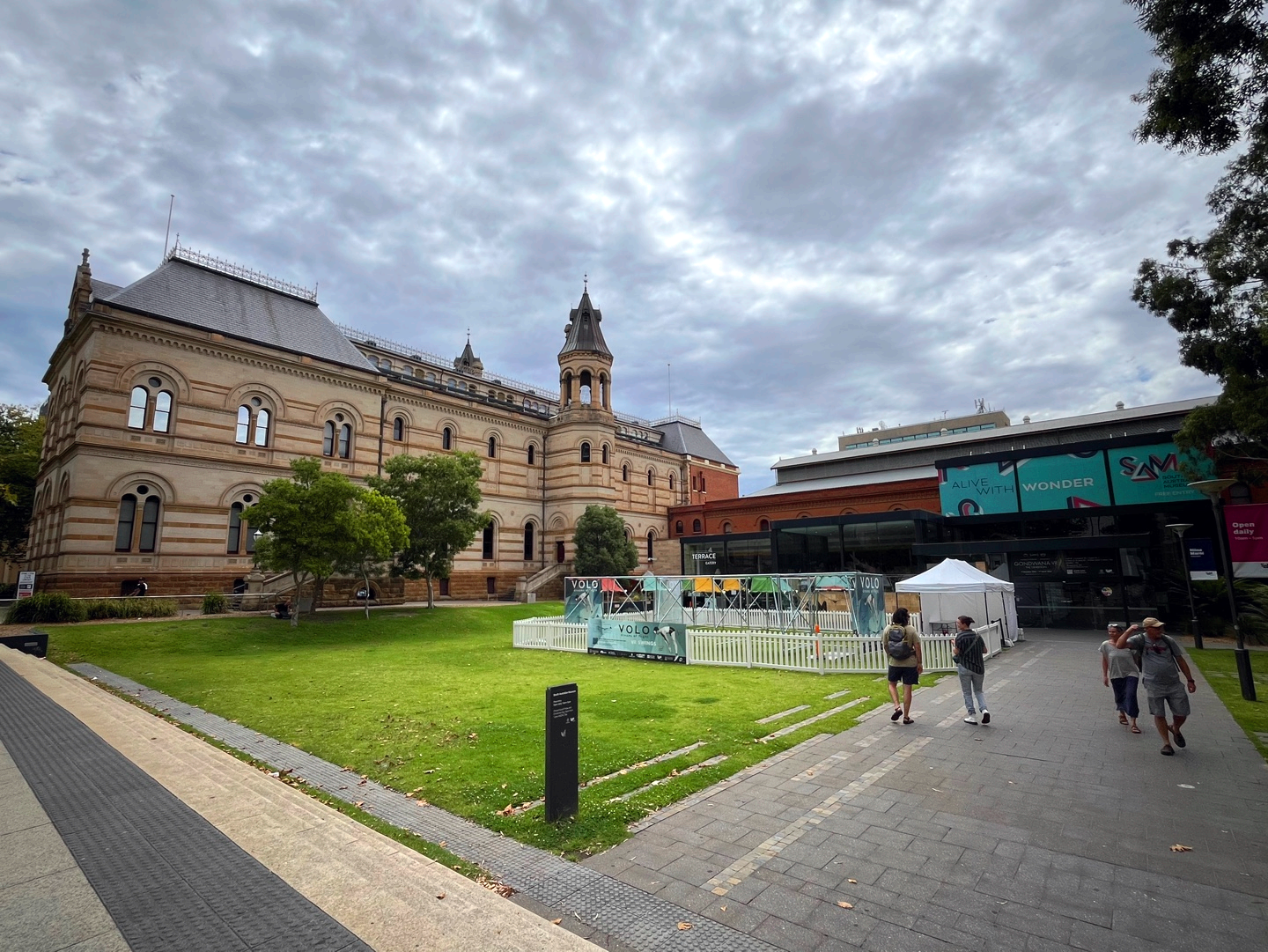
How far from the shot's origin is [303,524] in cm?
2238

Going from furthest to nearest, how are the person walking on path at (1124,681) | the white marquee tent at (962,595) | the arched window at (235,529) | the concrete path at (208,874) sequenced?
the arched window at (235,529) < the white marquee tent at (962,595) < the person walking on path at (1124,681) < the concrete path at (208,874)

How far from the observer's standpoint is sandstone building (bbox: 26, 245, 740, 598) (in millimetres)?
25781

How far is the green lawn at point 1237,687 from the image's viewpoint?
928 centimetres

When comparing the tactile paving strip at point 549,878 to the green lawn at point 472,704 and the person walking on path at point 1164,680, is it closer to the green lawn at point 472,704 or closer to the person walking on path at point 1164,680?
the green lawn at point 472,704

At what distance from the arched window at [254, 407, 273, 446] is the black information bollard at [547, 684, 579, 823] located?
30.8 m

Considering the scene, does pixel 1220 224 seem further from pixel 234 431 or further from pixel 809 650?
pixel 234 431

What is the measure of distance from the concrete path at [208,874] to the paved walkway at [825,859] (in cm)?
3

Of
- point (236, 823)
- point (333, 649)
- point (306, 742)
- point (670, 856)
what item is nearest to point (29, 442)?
point (333, 649)

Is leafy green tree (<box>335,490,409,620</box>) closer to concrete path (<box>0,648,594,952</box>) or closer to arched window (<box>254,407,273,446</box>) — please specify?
arched window (<box>254,407,273,446</box>)

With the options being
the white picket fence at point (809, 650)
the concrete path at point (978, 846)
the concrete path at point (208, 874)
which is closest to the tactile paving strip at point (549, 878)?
the concrete path at point (978, 846)

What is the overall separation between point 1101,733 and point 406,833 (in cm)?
999

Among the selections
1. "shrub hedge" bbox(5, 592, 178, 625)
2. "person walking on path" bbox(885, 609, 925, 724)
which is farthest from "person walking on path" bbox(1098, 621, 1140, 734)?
"shrub hedge" bbox(5, 592, 178, 625)

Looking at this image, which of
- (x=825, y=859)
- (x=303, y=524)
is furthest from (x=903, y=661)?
(x=303, y=524)

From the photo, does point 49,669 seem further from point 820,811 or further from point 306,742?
point 820,811
